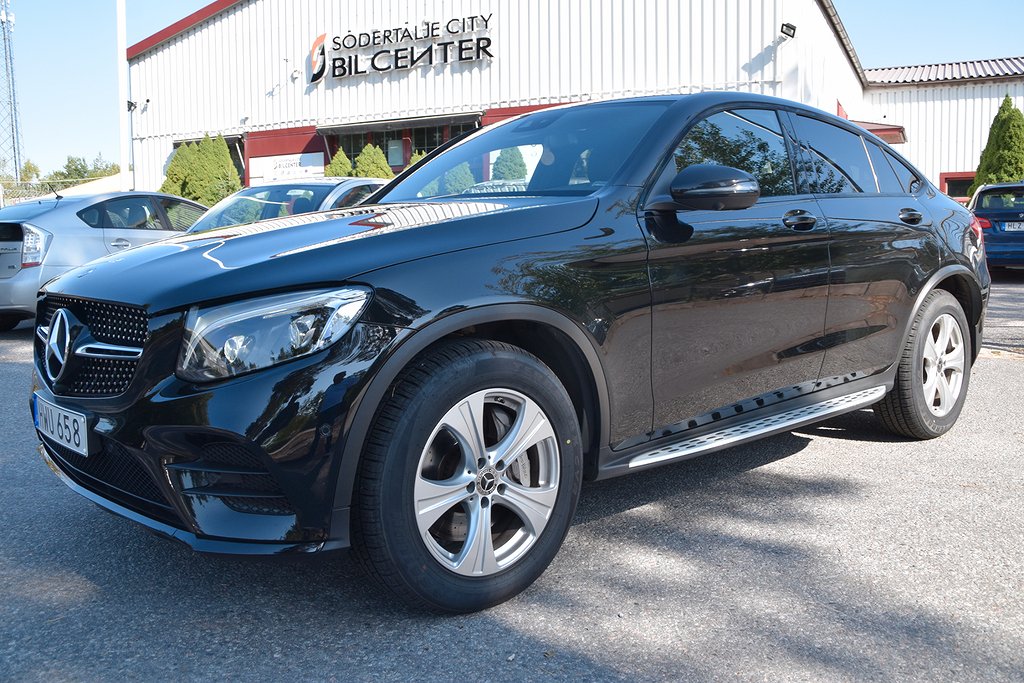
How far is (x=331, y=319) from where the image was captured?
237 centimetres

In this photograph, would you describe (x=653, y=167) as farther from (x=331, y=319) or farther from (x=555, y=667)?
(x=555, y=667)

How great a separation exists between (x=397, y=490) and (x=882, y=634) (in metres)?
1.37

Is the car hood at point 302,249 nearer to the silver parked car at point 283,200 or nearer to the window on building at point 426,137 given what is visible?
the silver parked car at point 283,200

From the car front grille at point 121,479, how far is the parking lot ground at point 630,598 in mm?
345

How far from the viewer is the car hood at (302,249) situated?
2.43 m

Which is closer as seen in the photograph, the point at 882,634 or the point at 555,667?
the point at 555,667

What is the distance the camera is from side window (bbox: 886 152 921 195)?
15.2 feet

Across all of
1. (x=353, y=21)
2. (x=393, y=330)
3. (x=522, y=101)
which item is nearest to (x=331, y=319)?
(x=393, y=330)

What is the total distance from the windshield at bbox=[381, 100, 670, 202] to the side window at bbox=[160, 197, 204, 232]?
6.50 meters

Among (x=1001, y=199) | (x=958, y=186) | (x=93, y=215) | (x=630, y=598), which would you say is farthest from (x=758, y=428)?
(x=958, y=186)

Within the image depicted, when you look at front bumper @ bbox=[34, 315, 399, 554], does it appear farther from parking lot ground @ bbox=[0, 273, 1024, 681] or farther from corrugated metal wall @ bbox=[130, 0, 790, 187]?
corrugated metal wall @ bbox=[130, 0, 790, 187]

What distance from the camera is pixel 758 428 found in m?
3.47

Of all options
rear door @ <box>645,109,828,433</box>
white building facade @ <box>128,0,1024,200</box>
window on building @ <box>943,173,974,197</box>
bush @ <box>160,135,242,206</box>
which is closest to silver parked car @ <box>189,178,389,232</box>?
rear door @ <box>645,109,828,433</box>

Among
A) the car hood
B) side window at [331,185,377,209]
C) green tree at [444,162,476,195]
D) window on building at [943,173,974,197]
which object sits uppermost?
window on building at [943,173,974,197]
